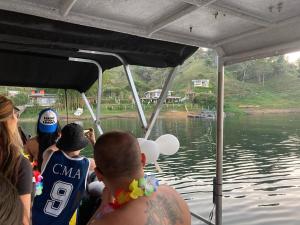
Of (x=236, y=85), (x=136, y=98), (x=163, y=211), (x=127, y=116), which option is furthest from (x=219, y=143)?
(x=236, y=85)

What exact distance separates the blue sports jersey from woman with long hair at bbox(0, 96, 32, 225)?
585mm

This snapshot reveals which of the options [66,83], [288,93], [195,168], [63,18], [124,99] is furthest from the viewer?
[288,93]

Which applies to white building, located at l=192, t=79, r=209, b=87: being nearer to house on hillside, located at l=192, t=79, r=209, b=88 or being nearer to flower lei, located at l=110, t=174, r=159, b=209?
house on hillside, located at l=192, t=79, r=209, b=88

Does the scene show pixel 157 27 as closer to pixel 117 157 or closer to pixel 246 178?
pixel 117 157

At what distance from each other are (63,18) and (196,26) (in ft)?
3.21

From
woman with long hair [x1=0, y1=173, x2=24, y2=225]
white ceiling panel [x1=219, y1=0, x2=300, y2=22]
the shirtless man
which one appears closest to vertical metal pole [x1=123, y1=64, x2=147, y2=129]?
white ceiling panel [x1=219, y1=0, x2=300, y2=22]

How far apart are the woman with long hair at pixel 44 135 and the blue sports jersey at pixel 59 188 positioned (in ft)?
1.95

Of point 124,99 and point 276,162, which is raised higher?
point 124,99

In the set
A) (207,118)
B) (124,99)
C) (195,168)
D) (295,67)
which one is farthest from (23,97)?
(295,67)

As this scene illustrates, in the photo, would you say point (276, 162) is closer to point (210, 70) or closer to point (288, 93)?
point (288, 93)

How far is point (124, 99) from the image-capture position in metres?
50.6

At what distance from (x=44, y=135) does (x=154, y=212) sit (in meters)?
1.71

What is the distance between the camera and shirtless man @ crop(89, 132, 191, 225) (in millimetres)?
1156

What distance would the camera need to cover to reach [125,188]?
1203mm
